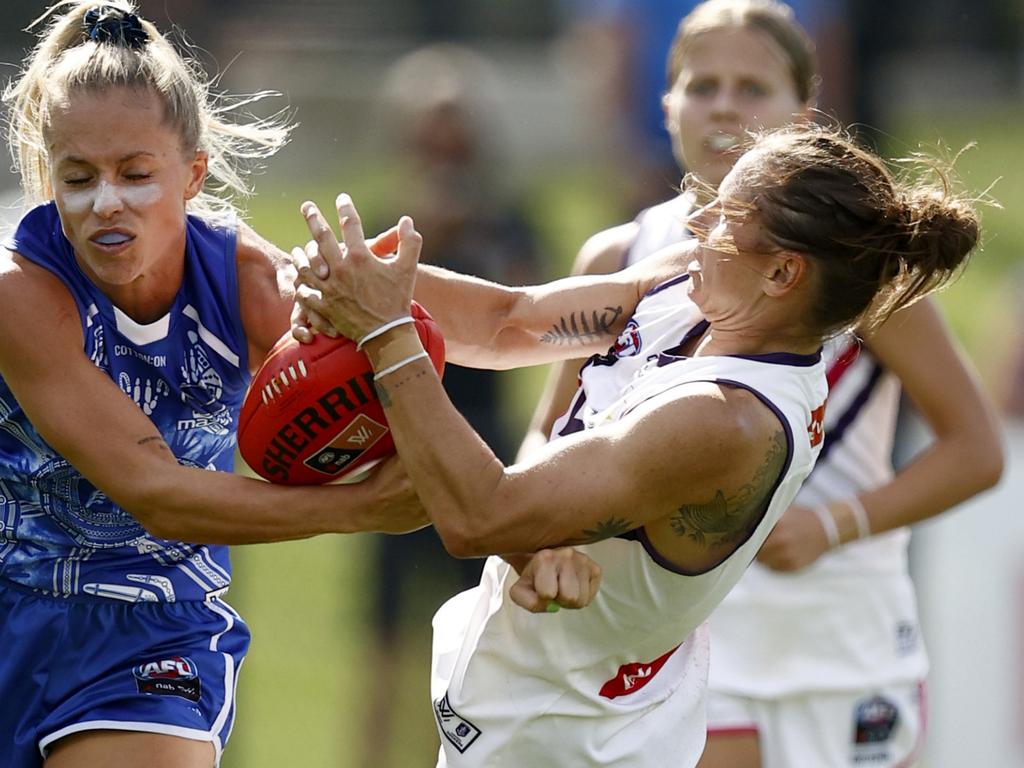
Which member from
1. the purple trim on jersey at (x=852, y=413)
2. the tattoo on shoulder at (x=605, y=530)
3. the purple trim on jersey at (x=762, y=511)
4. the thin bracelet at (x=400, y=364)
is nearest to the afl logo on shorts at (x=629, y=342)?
the purple trim on jersey at (x=762, y=511)

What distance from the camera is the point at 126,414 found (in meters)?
3.24

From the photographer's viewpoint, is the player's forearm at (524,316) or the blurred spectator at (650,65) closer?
the player's forearm at (524,316)

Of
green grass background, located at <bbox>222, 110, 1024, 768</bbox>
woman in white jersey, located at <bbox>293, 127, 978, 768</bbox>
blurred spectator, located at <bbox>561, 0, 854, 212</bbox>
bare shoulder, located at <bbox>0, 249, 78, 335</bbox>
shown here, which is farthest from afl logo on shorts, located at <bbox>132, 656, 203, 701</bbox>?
blurred spectator, located at <bbox>561, 0, 854, 212</bbox>

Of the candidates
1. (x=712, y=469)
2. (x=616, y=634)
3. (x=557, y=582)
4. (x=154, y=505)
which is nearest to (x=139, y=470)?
(x=154, y=505)

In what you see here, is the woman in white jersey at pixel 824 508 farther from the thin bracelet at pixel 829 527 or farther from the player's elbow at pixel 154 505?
the player's elbow at pixel 154 505

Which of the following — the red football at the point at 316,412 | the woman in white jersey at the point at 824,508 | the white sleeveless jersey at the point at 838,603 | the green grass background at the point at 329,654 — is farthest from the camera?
the green grass background at the point at 329,654

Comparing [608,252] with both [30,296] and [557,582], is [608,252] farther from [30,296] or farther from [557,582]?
[30,296]

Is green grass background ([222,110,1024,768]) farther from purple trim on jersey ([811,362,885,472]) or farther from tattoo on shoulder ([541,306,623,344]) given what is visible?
tattoo on shoulder ([541,306,623,344])

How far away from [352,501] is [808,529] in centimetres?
166

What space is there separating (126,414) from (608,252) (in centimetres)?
162

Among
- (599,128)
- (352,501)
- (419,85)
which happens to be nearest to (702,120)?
(352,501)

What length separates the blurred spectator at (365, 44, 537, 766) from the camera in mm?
6711

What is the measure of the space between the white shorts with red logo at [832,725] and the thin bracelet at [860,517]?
1.47 feet

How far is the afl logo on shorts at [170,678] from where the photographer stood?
11.6 ft
